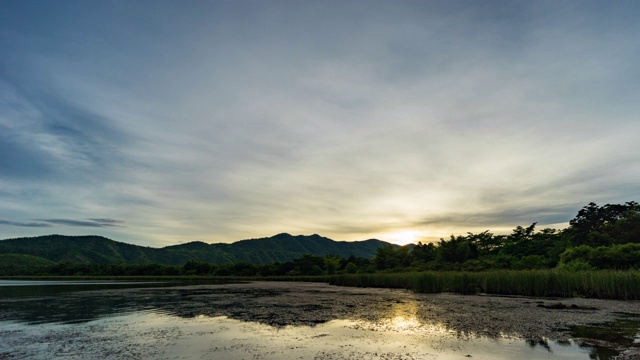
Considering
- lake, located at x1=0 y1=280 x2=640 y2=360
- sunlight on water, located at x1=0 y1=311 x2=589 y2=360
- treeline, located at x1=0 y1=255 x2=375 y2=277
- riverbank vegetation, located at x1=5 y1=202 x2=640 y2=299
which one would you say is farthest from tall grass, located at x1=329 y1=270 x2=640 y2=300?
treeline, located at x1=0 y1=255 x2=375 y2=277

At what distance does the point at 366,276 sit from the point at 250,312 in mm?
25810

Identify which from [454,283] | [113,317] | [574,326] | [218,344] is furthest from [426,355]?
[454,283]

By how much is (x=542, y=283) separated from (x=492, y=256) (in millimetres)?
38378

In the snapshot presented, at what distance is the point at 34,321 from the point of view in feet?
42.3

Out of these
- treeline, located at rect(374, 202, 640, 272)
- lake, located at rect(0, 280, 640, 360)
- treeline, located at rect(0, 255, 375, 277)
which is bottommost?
treeline, located at rect(0, 255, 375, 277)

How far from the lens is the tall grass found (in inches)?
765

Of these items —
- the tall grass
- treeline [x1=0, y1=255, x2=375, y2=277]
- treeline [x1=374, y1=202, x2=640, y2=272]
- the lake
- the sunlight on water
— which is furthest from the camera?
treeline [x1=0, y1=255, x2=375, y2=277]

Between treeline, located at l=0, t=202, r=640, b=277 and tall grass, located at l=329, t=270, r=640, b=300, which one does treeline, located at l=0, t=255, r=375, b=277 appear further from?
tall grass, located at l=329, t=270, r=640, b=300

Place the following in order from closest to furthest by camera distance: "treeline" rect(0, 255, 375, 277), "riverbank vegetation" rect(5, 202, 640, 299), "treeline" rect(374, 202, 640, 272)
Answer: "riverbank vegetation" rect(5, 202, 640, 299), "treeline" rect(374, 202, 640, 272), "treeline" rect(0, 255, 375, 277)

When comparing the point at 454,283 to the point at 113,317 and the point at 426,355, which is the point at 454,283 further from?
the point at 113,317

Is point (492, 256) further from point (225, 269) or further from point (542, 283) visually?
point (225, 269)

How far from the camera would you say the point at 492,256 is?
5750 cm

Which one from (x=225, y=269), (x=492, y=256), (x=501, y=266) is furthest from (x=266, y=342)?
(x=225, y=269)

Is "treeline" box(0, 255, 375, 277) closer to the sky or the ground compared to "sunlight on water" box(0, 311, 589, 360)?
closer to the ground
